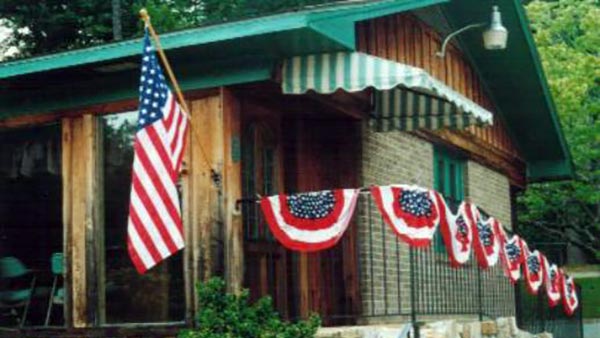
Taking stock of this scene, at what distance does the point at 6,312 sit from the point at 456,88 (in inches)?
278

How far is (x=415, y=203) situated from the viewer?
9477mm

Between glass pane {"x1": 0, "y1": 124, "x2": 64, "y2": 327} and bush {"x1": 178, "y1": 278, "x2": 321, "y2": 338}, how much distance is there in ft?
7.43

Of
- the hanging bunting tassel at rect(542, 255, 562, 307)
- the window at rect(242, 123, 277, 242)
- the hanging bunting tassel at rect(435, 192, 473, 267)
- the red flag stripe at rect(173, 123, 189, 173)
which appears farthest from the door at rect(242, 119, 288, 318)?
the hanging bunting tassel at rect(542, 255, 562, 307)

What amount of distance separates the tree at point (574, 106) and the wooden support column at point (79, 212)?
1601 centimetres

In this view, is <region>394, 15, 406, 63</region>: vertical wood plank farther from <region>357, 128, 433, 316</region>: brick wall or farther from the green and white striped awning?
the green and white striped awning

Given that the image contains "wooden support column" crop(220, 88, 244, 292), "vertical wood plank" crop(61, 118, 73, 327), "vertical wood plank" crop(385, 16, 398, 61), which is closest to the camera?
"wooden support column" crop(220, 88, 244, 292)

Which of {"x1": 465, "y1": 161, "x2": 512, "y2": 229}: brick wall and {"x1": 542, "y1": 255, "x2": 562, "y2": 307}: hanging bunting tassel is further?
{"x1": 465, "y1": 161, "x2": 512, "y2": 229}: brick wall

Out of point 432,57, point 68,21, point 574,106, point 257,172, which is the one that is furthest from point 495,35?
point 68,21

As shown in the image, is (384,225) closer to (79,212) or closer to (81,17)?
(79,212)

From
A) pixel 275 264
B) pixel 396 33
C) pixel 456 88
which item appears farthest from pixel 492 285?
pixel 275 264

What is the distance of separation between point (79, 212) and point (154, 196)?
2.05 meters

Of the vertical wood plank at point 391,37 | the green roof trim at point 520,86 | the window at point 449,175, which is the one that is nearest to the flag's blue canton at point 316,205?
the vertical wood plank at point 391,37

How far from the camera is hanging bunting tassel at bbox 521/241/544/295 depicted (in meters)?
13.2

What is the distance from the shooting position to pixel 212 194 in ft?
32.4
